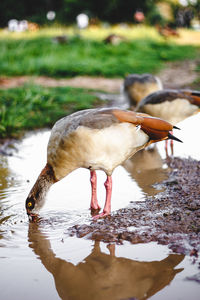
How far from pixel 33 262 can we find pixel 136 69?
1171 centimetres

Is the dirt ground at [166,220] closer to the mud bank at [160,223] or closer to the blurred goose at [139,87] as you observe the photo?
the mud bank at [160,223]

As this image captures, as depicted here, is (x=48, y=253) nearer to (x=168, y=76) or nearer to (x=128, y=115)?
(x=128, y=115)

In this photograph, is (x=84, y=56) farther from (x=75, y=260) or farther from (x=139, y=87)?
(x=75, y=260)

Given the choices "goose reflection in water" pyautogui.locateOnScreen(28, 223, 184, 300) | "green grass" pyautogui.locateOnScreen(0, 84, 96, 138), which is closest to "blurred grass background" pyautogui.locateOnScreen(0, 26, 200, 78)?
"green grass" pyautogui.locateOnScreen(0, 84, 96, 138)

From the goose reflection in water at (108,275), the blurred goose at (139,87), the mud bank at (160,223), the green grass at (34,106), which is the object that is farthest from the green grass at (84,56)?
the goose reflection in water at (108,275)

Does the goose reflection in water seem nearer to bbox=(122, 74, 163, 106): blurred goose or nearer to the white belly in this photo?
the white belly

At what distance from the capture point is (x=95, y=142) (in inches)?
165

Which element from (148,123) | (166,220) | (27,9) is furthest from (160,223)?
(27,9)

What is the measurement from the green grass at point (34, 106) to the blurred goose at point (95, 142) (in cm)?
346

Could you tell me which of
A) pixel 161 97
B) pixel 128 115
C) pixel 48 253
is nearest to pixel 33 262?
pixel 48 253

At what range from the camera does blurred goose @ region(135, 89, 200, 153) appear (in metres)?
6.74

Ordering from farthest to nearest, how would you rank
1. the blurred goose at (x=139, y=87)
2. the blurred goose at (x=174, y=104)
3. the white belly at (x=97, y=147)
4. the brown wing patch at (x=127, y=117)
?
1. the blurred goose at (x=139, y=87)
2. the blurred goose at (x=174, y=104)
3. the brown wing patch at (x=127, y=117)
4. the white belly at (x=97, y=147)

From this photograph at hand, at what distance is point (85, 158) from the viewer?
4238 mm

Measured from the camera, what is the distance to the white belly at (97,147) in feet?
13.8
